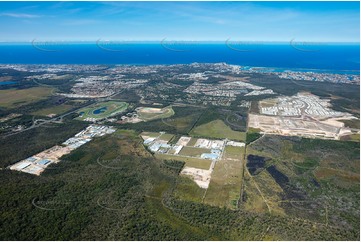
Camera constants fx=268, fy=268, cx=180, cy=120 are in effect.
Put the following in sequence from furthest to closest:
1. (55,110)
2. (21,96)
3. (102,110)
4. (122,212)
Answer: (21,96)
(102,110)
(55,110)
(122,212)

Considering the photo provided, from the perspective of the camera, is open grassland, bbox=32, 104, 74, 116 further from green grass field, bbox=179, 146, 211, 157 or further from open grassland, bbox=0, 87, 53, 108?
green grass field, bbox=179, 146, 211, 157

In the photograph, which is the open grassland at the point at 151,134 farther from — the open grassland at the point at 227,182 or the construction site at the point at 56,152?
the open grassland at the point at 227,182

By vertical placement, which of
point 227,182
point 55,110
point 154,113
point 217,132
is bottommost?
point 154,113

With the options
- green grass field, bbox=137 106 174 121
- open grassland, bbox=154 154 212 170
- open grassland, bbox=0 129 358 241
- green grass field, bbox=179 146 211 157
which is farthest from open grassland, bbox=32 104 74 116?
green grass field, bbox=179 146 211 157

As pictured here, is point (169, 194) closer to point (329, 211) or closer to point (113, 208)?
point (113, 208)

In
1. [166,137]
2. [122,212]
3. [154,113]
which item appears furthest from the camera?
[154,113]

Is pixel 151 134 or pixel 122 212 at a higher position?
pixel 122 212

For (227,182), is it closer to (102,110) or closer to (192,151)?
(192,151)

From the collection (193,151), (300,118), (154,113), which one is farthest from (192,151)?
(300,118)
